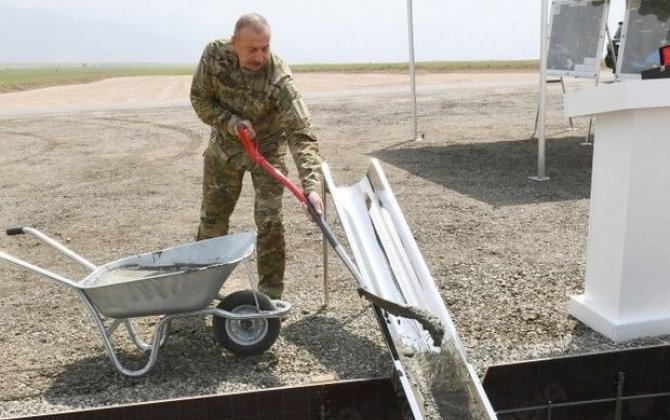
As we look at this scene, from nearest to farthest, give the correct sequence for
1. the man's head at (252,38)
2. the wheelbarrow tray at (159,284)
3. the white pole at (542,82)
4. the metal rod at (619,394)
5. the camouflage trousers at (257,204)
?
1. the wheelbarrow tray at (159,284)
2. the metal rod at (619,394)
3. the man's head at (252,38)
4. the camouflage trousers at (257,204)
5. the white pole at (542,82)

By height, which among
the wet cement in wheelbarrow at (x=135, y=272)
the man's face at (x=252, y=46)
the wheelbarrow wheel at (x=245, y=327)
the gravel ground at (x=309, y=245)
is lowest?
the gravel ground at (x=309, y=245)

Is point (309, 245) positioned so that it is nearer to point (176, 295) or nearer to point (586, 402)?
point (176, 295)

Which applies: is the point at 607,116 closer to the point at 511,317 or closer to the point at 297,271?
the point at 511,317

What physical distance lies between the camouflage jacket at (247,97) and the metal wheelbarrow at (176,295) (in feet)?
2.03

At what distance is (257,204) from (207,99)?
0.66 m

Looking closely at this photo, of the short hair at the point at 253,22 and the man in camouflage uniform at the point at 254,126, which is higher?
the short hair at the point at 253,22

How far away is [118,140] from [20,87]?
22670 mm

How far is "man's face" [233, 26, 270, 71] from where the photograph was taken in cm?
347

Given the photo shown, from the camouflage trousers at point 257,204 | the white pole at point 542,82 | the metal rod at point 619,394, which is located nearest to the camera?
the metal rod at point 619,394

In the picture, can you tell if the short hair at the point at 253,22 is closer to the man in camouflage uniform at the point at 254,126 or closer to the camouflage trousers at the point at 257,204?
the man in camouflage uniform at the point at 254,126

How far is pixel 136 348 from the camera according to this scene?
12.7 ft

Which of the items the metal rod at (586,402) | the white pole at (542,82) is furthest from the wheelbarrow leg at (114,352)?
the white pole at (542,82)

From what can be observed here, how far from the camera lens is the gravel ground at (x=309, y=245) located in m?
3.60

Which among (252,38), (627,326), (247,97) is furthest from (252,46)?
(627,326)
